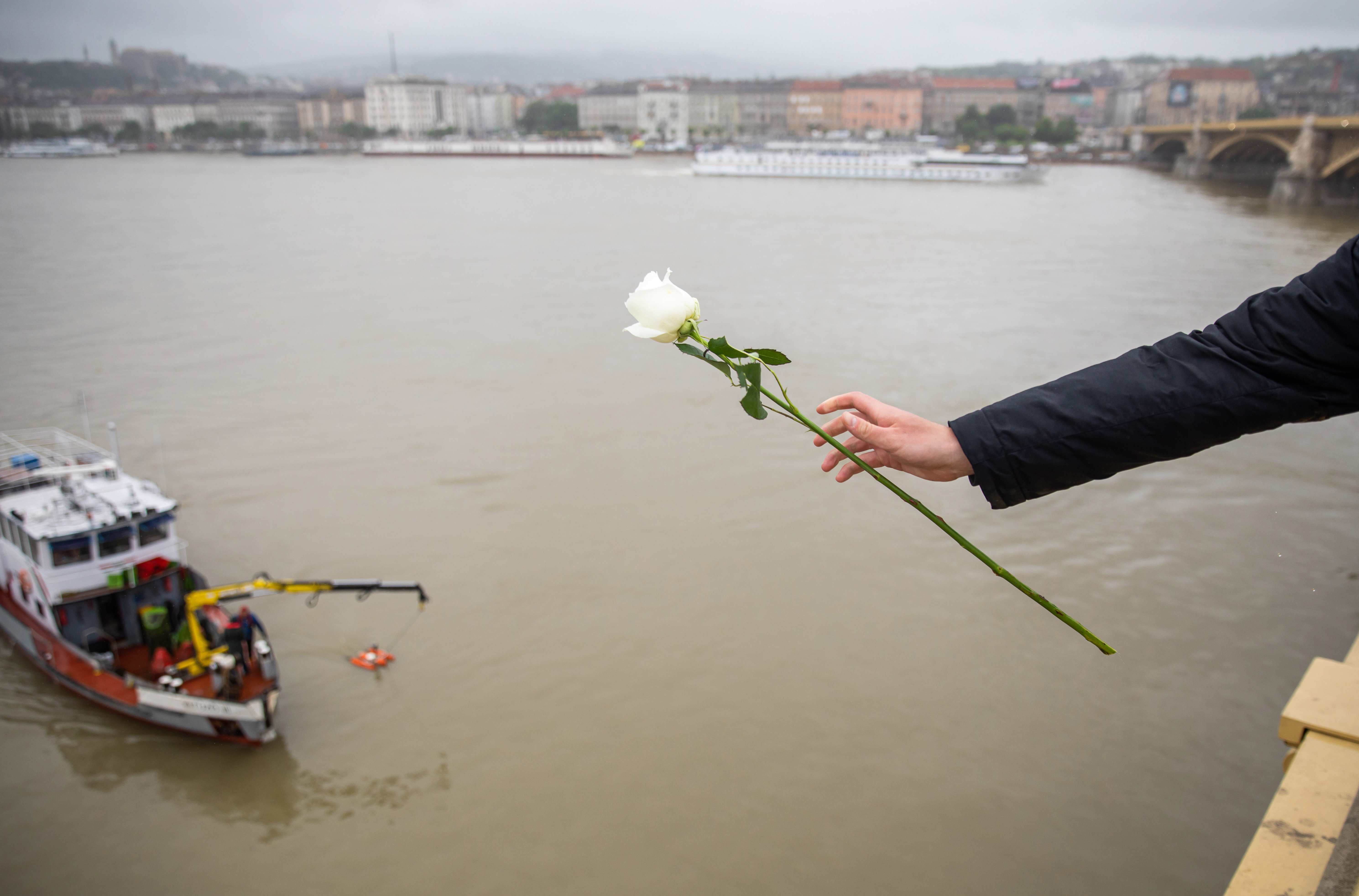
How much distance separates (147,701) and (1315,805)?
570 centimetres

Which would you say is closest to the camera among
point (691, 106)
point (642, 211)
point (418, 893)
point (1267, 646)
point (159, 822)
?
point (418, 893)

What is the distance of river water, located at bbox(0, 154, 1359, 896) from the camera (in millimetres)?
4578

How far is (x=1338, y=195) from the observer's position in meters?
30.6

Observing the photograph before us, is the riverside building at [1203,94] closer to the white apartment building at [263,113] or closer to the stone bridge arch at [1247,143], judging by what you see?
the stone bridge arch at [1247,143]

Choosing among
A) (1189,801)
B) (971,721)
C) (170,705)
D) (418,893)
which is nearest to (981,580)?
(971,721)

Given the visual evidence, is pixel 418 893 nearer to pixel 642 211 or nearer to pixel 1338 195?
pixel 642 211

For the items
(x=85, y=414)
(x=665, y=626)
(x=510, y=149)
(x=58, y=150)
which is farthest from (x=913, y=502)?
(x=510, y=149)

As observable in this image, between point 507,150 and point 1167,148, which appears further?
point 507,150

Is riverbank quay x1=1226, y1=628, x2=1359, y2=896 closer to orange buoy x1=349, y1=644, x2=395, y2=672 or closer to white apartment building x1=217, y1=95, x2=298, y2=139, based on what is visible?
orange buoy x1=349, y1=644, x2=395, y2=672

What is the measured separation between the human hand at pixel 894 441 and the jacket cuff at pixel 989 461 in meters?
0.01

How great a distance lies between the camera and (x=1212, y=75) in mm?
83438

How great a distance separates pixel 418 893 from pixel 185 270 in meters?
18.8

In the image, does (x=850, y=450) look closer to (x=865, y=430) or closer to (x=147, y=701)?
(x=865, y=430)

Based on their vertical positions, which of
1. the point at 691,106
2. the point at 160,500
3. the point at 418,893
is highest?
the point at 691,106
